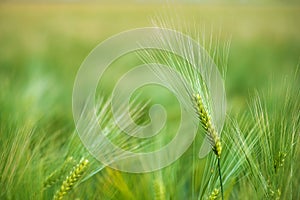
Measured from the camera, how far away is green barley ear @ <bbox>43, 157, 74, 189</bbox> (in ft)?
1.86

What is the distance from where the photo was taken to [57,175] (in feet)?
1.89

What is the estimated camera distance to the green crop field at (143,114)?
538mm

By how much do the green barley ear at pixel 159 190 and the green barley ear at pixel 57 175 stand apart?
0.11 meters

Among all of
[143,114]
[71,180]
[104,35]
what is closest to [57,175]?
[71,180]

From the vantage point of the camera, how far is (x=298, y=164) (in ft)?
1.88

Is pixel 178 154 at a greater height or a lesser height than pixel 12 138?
lesser

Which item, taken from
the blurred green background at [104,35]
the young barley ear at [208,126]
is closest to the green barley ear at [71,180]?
the young barley ear at [208,126]

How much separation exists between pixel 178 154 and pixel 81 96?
36 cm

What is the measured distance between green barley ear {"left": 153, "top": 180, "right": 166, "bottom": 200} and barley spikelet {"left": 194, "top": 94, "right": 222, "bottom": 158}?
111 millimetres

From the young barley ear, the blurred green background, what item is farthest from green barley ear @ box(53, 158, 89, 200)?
the blurred green background

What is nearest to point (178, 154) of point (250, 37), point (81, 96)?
point (81, 96)

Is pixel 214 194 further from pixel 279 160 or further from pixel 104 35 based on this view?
pixel 104 35

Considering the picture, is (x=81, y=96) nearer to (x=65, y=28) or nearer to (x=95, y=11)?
(x=65, y=28)

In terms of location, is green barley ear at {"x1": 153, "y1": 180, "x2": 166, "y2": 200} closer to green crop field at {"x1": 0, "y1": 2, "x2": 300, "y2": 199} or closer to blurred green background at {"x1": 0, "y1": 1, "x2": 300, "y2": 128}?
green crop field at {"x1": 0, "y1": 2, "x2": 300, "y2": 199}
